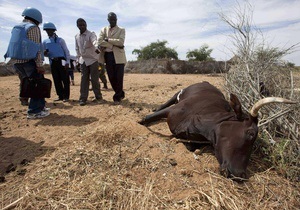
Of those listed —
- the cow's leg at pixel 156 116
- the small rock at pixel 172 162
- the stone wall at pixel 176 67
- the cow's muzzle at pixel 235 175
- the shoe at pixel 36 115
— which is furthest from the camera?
the stone wall at pixel 176 67

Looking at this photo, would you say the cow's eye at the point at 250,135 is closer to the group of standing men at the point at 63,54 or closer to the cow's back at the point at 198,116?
the cow's back at the point at 198,116

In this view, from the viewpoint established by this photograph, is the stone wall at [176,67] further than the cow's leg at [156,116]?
Yes

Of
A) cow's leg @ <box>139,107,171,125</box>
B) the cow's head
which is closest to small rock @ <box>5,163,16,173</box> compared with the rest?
cow's leg @ <box>139,107,171,125</box>

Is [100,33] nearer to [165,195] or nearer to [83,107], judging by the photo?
[83,107]

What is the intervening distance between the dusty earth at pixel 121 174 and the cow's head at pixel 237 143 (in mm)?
127

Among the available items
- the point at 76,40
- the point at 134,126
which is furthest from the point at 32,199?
the point at 76,40

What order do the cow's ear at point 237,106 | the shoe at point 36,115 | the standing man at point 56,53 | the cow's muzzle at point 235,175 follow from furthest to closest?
1. the standing man at point 56,53
2. the shoe at point 36,115
3. the cow's ear at point 237,106
4. the cow's muzzle at point 235,175

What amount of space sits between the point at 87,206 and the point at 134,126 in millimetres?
1718

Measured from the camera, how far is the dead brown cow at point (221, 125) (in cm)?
229

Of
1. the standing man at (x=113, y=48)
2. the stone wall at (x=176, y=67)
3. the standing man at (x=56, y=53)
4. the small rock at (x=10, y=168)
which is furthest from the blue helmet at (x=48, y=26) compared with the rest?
the stone wall at (x=176, y=67)

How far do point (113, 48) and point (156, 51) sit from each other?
20802 millimetres

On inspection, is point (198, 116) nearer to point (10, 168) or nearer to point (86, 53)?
point (10, 168)

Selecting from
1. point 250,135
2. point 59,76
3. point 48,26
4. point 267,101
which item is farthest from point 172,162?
point 48,26

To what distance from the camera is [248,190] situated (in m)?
2.18
